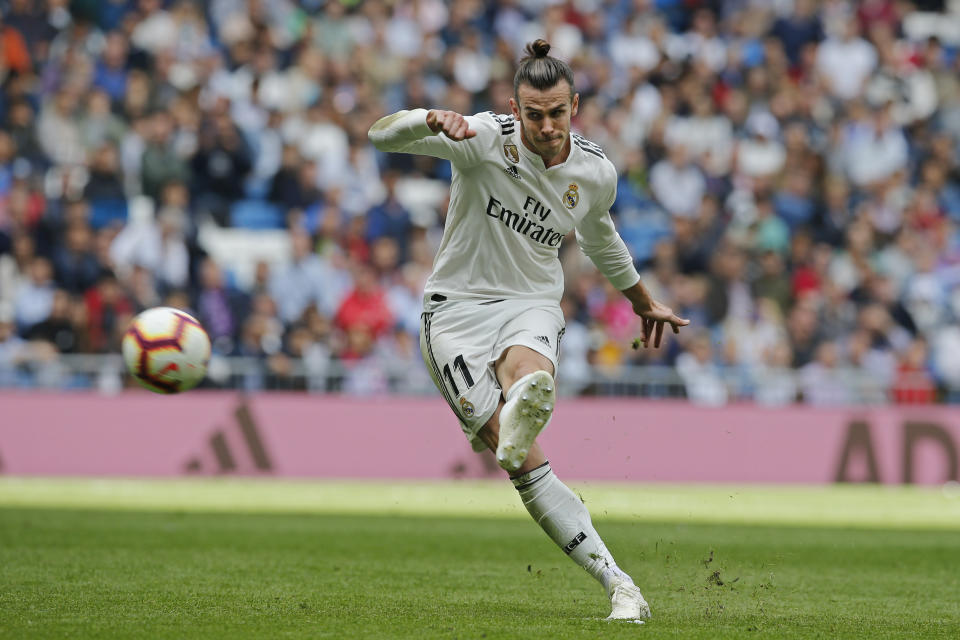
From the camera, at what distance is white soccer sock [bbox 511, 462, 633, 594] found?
23.1 feet

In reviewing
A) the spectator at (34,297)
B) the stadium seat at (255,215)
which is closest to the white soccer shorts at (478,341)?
the spectator at (34,297)

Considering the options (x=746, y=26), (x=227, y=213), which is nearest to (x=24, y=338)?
(x=227, y=213)

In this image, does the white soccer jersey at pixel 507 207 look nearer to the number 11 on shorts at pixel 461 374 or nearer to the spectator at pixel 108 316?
the number 11 on shorts at pixel 461 374

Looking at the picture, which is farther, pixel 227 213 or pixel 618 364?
pixel 227 213

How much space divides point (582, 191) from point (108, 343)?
10.4 meters

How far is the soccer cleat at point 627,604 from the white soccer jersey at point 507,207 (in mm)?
1626

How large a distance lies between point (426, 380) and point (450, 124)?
10427mm

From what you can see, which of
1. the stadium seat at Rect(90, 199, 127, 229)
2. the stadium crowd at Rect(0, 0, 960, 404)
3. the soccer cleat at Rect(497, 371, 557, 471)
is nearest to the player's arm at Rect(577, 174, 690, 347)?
the soccer cleat at Rect(497, 371, 557, 471)

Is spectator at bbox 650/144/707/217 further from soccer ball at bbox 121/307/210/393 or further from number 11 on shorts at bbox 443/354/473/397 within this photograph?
number 11 on shorts at bbox 443/354/473/397

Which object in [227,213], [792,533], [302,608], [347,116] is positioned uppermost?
[347,116]

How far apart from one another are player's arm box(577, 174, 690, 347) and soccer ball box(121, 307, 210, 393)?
2398 millimetres

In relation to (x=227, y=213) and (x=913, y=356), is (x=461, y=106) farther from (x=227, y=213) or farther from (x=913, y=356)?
(x=913, y=356)

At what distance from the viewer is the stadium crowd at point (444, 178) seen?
1748 centimetres

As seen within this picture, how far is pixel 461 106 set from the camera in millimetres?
20234
